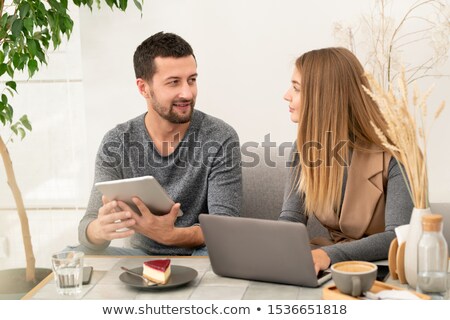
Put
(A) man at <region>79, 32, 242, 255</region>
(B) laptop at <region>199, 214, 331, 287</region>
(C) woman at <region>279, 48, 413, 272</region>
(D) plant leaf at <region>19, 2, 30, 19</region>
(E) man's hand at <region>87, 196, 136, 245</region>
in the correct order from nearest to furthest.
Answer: (B) laptop at <region>199, 214, 331, 287</region> < (E) man's hand at <region>87, 196, 136, 245</region> < (C) woman at <region>279, 48, 413, 272</region> < (A) man at <region>79, 32, 242, 255</region> < (D) plant leaf at <region>19, 2, 30, 19</region>

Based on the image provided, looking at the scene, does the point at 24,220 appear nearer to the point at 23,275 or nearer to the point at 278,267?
the point at 23,275

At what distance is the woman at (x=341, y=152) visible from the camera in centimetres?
223

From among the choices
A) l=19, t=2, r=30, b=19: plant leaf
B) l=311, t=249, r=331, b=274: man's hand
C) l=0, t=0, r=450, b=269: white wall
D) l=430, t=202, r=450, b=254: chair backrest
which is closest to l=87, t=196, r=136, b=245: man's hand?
l=311, t=249, r=331, b=274: man's hand

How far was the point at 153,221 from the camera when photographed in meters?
2.19

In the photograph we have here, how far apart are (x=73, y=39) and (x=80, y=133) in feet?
1.66

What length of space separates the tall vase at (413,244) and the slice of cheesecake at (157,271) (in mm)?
591

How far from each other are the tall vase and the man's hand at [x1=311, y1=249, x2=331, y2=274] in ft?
0.76

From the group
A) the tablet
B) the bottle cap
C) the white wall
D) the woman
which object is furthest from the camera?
the white wall

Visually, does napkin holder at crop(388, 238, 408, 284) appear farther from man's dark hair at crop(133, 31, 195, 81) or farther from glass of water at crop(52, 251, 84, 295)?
man's dark hair at crop(133, 31, 195, 81)

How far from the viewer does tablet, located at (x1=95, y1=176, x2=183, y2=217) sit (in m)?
1.92

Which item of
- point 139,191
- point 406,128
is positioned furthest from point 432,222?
point 139,191

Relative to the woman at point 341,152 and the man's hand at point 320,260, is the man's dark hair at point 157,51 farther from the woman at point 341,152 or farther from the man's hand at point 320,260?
the man's hand at point 320,260

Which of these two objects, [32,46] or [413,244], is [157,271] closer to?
[413,244]

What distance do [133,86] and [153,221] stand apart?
5.27 ft
